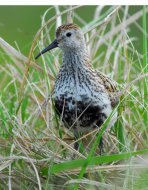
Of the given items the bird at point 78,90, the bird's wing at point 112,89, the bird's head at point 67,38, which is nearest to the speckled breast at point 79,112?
the bird at point 78,90

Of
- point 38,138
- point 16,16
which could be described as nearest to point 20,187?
point 38,138

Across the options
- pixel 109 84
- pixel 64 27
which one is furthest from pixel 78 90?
pixel 64 27

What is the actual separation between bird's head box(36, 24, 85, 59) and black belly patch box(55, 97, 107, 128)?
0.32m

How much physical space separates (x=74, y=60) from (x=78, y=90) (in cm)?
22

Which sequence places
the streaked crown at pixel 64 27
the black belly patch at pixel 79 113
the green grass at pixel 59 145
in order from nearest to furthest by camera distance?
the green grass at pixel 59 145, the black belly patch at pixel 79 113, the streaked crown at pixel 64 27

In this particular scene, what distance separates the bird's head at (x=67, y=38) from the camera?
14.2ft

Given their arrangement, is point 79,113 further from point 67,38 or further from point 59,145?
point 67,38

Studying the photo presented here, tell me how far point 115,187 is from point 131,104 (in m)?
0.90

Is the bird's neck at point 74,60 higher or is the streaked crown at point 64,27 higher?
the streaked crown at point 64,27

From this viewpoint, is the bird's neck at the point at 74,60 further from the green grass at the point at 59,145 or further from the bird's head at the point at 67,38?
the green grass at the point at 59,145

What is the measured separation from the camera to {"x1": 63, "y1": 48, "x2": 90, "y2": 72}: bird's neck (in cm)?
435

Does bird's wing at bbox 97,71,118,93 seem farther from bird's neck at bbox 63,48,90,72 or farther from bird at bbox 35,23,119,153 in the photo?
bird's neck at bbox 63,48,90,72

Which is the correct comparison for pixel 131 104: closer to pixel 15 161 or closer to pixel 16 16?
pixel 15 161

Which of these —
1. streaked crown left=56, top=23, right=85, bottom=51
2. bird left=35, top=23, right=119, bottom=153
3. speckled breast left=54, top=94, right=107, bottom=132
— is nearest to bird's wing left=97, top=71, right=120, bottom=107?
bird left=35, top=23, right=119, bottom=153
